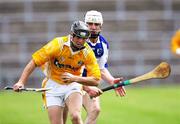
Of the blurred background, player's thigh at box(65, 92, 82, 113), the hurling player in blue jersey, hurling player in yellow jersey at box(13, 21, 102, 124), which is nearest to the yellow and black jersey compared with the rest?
hurling player in yellow jersey at box(13, 21, 102, 124)

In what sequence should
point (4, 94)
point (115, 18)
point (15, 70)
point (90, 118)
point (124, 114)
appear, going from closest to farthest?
point (90, 118) < point (124, 114) < point (4, 94) < point (15, 70) < point (115, 18)

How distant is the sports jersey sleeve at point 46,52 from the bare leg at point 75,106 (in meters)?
0.66

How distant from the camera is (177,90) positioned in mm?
24422

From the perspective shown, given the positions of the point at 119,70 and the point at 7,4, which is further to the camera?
the point at 7,4

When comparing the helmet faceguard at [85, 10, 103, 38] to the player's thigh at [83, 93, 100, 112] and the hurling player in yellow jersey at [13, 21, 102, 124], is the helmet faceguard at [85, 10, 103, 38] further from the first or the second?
the player's thigh at [83, 93, 100, 112]

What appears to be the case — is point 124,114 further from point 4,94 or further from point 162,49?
point 162,49

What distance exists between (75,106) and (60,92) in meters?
0.38

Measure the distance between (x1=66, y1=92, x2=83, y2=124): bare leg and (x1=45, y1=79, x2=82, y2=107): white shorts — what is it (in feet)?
0.26

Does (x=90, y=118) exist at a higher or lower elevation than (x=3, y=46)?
higher

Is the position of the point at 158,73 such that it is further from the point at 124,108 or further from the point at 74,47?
the point at 124,108

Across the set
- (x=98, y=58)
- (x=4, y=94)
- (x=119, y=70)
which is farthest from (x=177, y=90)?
(x=98, y=58)

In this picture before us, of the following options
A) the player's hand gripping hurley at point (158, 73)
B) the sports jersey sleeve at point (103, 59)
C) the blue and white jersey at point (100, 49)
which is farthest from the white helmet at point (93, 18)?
the player's hand gripping hurley at point (158, 73)

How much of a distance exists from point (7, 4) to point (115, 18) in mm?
3502

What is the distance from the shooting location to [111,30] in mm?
28406
